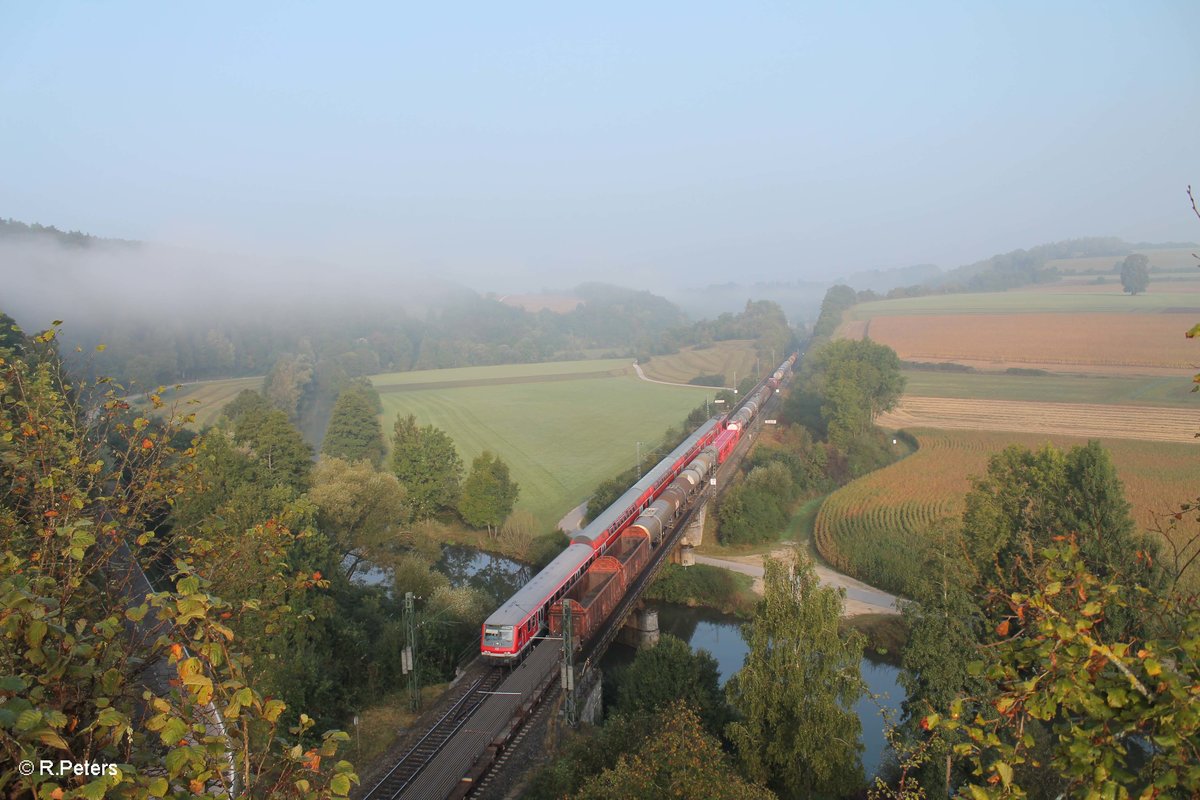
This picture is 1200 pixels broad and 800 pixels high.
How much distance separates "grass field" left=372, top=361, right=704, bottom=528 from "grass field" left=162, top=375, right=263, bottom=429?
48.7 feet

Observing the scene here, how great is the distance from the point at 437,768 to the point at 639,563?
13643mm

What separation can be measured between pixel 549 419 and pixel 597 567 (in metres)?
45.6

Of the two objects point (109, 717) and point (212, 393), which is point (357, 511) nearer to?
point (109, 717)

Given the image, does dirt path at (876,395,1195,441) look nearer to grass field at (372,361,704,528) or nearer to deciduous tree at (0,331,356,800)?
grass field at (372,361,704,528)

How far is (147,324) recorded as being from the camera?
8562 cm

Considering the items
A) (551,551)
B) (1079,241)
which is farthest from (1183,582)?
(1079,241)

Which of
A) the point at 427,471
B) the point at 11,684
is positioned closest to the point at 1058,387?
the point at 427,471

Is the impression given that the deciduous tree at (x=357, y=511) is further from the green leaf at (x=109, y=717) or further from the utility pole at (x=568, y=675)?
the green leaf at (x=109, y=717)

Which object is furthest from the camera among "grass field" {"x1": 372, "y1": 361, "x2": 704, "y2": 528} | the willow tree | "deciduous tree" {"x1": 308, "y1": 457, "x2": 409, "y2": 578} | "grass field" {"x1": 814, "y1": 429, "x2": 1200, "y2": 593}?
"grass field" {"x1": 372, "y1": 361, "x2": 704, "y2": 528}

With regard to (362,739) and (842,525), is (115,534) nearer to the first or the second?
(362,739)

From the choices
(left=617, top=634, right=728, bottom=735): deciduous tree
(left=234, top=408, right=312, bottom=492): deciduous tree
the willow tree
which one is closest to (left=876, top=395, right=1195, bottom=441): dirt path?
(left=617, top=634, right=728, bottom=735): deciduous tree

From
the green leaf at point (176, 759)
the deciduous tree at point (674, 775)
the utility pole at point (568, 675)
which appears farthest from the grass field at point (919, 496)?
the green leaf at point (176, 759)

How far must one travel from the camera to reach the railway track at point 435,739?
16.7 meters

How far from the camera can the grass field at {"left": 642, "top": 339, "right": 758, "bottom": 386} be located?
9407 cm
